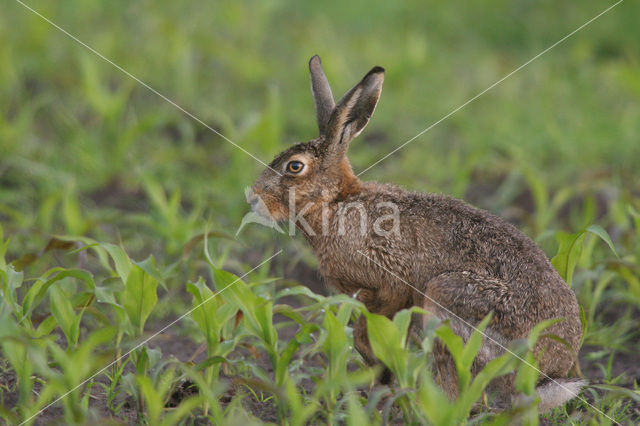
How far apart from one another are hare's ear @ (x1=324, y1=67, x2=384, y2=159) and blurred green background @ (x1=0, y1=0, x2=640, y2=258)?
1413 mm

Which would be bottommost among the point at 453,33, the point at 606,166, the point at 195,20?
the point at 606,166

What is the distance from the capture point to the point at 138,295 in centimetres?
388

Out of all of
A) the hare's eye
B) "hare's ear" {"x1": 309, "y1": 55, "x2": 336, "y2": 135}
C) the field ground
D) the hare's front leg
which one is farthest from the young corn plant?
"hare's ear" {"x1": 309, "y1": 55, "x2": 336, "y2": 135}

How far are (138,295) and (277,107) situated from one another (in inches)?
130

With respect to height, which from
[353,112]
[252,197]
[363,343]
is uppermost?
[353,112]

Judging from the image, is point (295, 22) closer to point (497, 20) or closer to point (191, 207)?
point (497, 20)

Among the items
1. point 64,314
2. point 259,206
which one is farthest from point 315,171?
point 64,314

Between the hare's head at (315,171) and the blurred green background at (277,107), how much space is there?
3.84 feet

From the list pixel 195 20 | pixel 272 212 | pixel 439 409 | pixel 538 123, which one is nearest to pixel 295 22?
pixel 195 20

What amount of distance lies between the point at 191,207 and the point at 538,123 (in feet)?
11.9

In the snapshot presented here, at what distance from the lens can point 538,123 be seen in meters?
8.24

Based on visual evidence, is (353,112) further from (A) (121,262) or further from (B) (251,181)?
(B) (251,181)

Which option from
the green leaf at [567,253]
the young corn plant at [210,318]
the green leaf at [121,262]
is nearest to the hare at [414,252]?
the green leaf at [567,253]

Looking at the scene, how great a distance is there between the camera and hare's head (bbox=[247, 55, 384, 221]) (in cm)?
455
